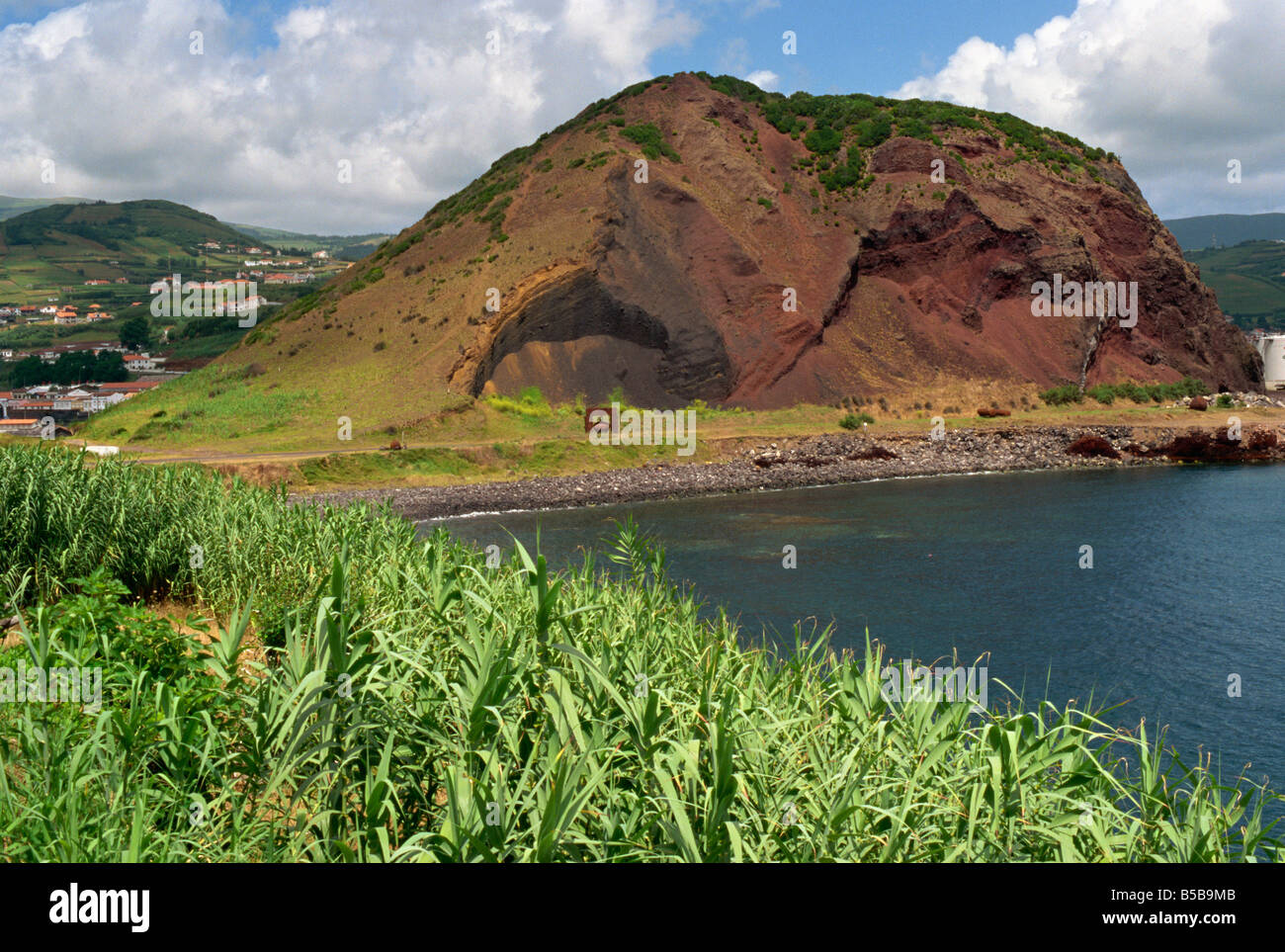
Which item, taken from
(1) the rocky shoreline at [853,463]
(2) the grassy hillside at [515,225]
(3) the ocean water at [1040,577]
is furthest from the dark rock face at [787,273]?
(3) the ocean water at [1040,577]

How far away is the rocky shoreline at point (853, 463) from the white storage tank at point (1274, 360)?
39.9m

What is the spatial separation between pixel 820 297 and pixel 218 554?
186 feet

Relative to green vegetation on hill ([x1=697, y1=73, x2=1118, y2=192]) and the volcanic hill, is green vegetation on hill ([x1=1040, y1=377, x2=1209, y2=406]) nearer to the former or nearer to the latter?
the volcanic hill

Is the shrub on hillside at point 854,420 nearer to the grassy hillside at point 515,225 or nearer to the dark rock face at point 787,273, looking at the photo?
the dark rock face at point 787,273

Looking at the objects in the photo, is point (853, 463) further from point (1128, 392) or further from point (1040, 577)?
point (1128, 392)

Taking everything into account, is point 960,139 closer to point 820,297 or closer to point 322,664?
point 820,297

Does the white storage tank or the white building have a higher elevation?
the white building

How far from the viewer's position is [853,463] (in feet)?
165

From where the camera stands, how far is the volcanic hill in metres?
56.5

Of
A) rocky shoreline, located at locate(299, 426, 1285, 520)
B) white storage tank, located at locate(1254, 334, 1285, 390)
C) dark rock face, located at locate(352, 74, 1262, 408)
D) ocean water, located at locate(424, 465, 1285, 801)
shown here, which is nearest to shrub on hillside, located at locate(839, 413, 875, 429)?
rocky shoreline, located at locate(299, 426, 1285, 520)

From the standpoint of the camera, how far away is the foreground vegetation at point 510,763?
576 centimetres

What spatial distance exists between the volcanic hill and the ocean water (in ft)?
58.3

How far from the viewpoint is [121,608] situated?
354 inches
